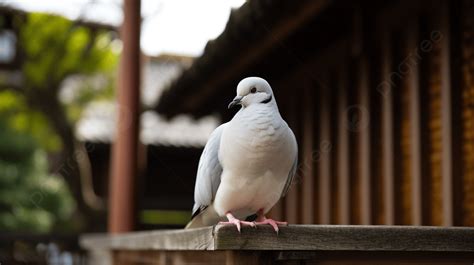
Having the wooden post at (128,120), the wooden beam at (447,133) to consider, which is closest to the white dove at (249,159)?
the wooden beam at (447,133)

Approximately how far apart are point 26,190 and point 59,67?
296 cm

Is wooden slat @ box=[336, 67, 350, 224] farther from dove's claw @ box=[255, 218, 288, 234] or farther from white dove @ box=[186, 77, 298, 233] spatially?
dove's claw @ box=[255, 218, 288, 234]

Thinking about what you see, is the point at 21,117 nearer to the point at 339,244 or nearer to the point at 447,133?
the point at 447,133

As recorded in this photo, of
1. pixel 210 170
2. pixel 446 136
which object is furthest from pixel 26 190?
pixel 210 170

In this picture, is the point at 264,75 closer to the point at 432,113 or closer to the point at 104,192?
the point at 432,113

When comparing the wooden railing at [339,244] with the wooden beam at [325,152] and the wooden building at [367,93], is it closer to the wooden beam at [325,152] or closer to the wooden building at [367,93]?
the wooden building at [367,93]

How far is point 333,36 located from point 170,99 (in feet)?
9.79

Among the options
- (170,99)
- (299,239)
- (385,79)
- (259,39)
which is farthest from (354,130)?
(299,239)

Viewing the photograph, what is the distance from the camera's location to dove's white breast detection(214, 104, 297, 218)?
2.47m

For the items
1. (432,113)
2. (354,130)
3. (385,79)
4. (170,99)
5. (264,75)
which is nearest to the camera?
(432,113)

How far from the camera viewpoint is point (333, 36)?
6457 millimetres

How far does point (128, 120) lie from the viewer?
21.3ft

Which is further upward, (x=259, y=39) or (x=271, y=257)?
(x=259, y=39)

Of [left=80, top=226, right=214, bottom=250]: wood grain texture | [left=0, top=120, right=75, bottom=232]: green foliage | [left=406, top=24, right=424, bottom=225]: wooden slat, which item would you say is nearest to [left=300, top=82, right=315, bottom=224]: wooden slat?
[left=406, top=24, right=424, bottom=225]: wooden slat
